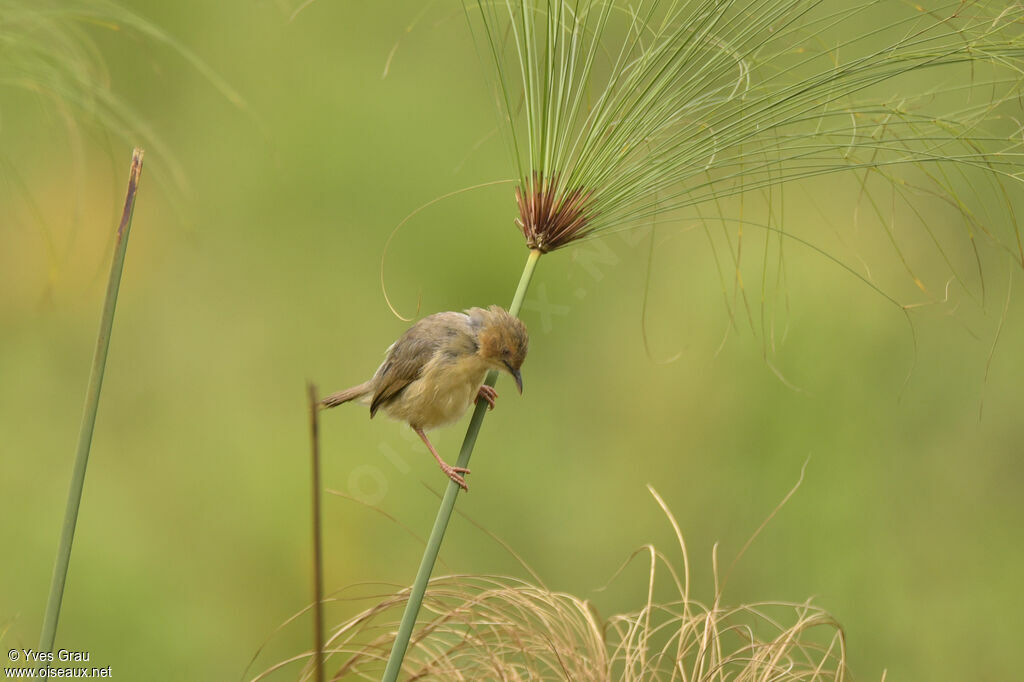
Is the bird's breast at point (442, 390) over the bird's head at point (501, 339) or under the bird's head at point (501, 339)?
under

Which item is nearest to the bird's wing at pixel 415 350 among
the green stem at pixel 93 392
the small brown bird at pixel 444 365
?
the small brown bird at pixel 444 365

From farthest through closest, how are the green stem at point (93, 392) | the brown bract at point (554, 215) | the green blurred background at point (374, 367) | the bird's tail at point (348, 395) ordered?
1. the green blurred background at point (374, 367)
2. the bird's tail at point (348, 395)
3. the brown bract at point (554, 215)
4. the green stem at point (93, 392)

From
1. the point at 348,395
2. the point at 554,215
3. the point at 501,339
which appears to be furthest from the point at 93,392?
the point at 348,395

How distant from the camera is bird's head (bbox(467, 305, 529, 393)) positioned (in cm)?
153

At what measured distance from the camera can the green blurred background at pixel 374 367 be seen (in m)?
2.91

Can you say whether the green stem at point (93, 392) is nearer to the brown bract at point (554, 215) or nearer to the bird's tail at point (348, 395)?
the brown bract at point (554, 215)

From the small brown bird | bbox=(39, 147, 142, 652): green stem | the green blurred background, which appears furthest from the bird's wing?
the green blurred background

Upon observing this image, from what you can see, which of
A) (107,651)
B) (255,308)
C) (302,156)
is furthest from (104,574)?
(302,156)

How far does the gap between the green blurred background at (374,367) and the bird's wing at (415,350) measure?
1.16 meters

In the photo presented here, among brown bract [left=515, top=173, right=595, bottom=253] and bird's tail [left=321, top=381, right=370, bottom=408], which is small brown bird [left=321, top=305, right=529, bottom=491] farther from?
brown bract [left=515, top=173, right=595, bottom=253]

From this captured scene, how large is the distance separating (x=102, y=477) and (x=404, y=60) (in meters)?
1.71

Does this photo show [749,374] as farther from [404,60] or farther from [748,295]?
[404,60]

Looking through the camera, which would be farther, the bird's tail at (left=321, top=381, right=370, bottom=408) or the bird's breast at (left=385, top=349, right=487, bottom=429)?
the bird's tail at (left=321, top=381, right=370, bottom=408)

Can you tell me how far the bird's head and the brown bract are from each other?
12.7 inches
